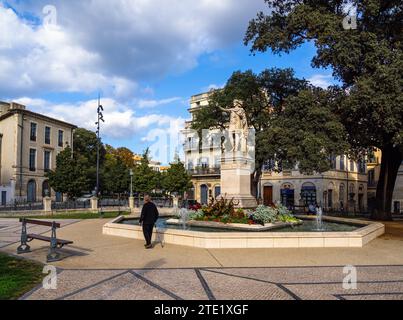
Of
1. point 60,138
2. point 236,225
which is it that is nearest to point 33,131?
point 60,138

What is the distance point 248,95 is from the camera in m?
33.0

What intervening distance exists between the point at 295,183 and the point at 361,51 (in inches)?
1234

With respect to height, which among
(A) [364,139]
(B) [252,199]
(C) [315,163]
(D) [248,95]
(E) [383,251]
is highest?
(D) [248,95]

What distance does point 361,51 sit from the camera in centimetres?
1950

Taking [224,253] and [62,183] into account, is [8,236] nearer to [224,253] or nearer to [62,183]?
[224,253]

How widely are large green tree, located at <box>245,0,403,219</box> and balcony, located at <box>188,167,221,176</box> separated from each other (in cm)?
3267

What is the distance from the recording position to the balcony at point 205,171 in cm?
5581

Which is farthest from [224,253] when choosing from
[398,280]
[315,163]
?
[315,163]

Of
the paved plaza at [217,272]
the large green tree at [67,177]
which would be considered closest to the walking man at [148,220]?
the paved plaza at [217,272]

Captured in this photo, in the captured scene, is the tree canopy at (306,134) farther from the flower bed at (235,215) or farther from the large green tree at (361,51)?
the flower bed at (235,215)

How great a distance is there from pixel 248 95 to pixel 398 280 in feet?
87.9

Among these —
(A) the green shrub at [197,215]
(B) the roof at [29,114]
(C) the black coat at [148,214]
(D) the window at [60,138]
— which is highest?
(B) the roof at [29,114]

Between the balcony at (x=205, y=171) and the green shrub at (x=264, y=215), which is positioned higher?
the balcony at (x=205, y=171)

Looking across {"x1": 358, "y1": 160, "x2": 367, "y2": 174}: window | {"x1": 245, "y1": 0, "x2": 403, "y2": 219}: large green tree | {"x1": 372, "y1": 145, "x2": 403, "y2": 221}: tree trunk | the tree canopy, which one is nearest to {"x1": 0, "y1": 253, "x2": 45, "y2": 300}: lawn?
the tree canopy
